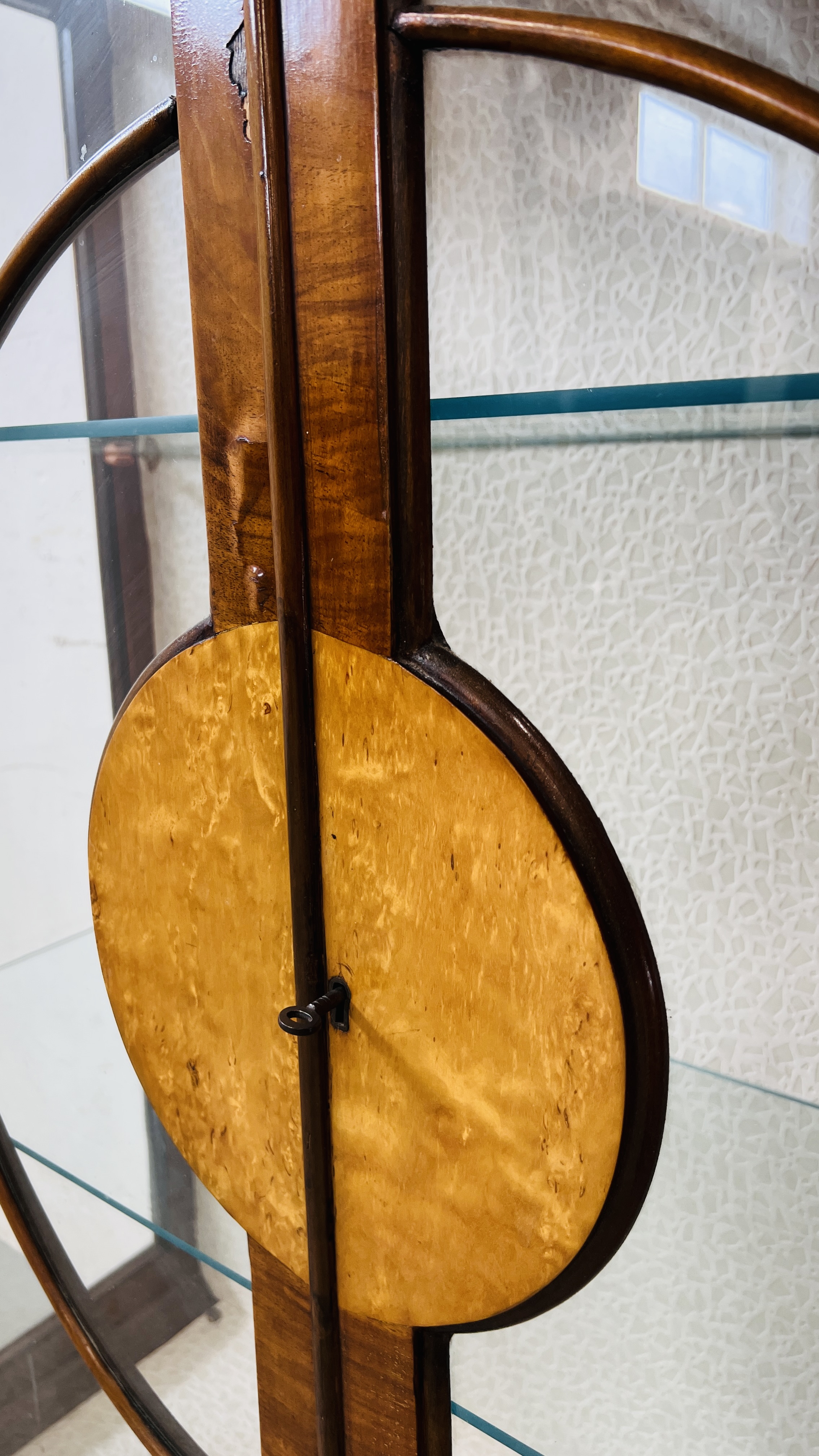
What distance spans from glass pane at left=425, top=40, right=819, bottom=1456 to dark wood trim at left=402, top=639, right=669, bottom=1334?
0.06ft

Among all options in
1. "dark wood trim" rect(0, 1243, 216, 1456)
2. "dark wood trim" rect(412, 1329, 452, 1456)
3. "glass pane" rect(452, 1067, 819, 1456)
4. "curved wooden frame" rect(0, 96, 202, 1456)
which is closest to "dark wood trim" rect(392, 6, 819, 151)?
"curved wooden frame" rect(0, 96, 202, 1456)

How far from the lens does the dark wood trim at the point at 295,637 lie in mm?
315

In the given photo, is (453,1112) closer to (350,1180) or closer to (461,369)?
→ (350,1180)

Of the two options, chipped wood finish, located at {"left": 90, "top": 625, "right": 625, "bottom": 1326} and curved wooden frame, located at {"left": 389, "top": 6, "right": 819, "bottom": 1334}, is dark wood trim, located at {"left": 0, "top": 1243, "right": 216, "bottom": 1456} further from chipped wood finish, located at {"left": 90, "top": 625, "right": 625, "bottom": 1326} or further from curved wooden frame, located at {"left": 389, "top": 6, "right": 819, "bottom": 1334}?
curved wooden frame, located at {"left": 389, "top": 6, "right": 819, "bottom": 1334}

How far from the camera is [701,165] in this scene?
276mm

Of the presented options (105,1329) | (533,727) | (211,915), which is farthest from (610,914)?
(105,1329)

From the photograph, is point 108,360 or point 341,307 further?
point 108,360

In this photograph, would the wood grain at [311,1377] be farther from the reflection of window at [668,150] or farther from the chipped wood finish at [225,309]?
the reflection of window at [668,150]

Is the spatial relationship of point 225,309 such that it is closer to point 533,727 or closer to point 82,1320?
point 533,727

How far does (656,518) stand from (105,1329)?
0.50 metres

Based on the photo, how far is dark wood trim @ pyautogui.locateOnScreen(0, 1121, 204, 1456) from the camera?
1.68ft

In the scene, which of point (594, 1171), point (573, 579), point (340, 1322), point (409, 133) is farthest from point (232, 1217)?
point (409, 133)

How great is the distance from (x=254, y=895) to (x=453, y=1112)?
4.1 inches

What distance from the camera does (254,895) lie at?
0.38 m
